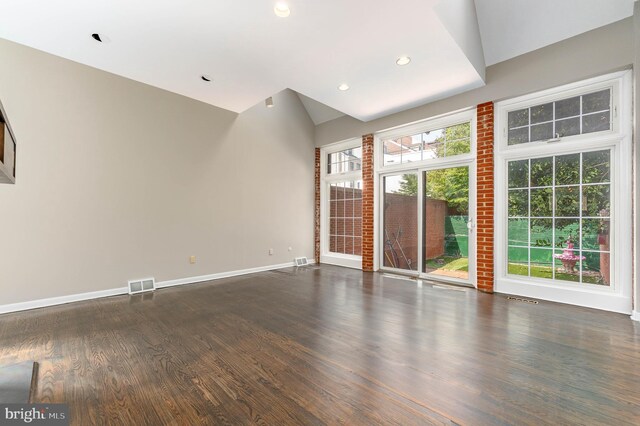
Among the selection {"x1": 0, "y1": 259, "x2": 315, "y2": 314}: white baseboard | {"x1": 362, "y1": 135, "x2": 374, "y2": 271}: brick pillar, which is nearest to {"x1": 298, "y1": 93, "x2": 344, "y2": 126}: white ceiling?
{"x1": 362, "y1": 135, "x2": 374, "y2": 271}: brick pillar

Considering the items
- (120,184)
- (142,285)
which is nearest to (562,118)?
(120,184)

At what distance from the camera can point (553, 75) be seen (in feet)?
11.6

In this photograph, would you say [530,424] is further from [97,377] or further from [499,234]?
[499,234]

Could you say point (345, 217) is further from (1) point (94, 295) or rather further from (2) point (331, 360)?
(1) point (94, 295)

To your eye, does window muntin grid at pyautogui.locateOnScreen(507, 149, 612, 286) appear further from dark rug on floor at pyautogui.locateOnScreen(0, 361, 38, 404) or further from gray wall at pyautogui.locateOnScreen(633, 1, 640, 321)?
dark rug on floor at pyautogui.locateOnScreen(0, 361, 38, 404)

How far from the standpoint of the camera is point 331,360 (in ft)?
6.90

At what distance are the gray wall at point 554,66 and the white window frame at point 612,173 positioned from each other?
14cm

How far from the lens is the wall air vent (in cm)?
612

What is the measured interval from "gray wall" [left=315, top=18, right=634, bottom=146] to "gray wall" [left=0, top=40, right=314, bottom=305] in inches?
134

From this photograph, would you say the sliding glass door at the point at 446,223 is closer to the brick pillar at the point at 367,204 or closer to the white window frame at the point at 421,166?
the white window frame at the point at 421,166

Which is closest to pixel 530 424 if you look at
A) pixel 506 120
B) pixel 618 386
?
A: pixel 618 386

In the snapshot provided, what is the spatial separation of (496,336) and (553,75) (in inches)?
131

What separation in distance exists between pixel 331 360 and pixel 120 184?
3757 mm

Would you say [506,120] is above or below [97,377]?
above
